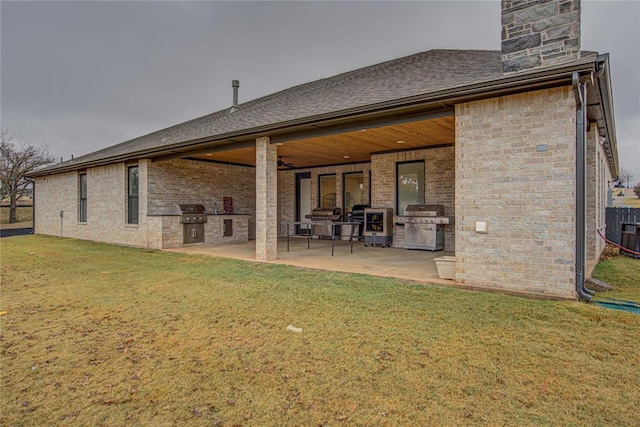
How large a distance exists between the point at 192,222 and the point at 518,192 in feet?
28.3

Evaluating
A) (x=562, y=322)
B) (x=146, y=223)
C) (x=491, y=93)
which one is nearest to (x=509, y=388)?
(x=562, y=322)

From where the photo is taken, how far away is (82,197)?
13.0 metres

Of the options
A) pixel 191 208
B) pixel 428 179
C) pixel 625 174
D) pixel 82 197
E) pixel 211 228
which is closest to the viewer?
pixel 428 179

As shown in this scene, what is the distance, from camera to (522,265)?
14.7 feet

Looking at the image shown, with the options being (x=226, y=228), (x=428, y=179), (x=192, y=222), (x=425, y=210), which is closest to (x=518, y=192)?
(x=425, y=210)

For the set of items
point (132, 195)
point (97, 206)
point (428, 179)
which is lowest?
point (97, 206)

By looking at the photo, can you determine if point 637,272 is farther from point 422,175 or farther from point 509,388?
point 509,388

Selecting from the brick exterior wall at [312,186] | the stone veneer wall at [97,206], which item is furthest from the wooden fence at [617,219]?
the stone veneer wall at [97,206]

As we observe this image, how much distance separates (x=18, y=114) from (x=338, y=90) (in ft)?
88.7

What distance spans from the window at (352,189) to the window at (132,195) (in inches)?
255

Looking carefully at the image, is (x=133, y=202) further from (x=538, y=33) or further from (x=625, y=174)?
(x=625, y=174)

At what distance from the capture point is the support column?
296 inches

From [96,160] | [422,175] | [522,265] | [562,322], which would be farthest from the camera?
[96,160]

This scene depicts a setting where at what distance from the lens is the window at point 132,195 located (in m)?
10.6
